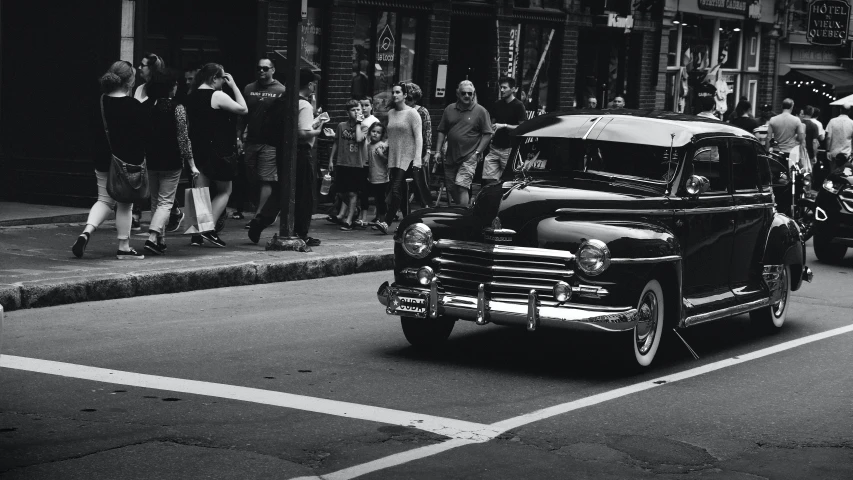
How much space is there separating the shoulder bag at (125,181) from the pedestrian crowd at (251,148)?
20mm

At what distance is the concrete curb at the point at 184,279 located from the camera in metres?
10.4

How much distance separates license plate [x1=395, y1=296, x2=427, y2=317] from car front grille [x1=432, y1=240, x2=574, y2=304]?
0.59 ft

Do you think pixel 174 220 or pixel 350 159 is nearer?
pixel 174 220

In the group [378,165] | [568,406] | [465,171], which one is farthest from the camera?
[378,165]

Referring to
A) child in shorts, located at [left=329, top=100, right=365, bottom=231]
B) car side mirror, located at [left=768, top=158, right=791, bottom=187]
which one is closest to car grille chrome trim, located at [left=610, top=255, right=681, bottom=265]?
car side mirror, located at [left=768, top=158, right=791, bottom=187]

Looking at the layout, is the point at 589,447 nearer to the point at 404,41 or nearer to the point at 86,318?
the point at 86,318

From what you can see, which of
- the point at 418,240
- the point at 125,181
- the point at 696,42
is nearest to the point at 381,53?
the point at 125,181

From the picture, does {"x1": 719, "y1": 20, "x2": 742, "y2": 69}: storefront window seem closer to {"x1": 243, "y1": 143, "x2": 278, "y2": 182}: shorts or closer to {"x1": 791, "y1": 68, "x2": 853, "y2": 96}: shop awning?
{"x1": 791, "y1": 68, "x2": 853, "y2": 96}: shop awning

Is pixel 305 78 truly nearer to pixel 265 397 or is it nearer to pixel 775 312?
pixel 775 312

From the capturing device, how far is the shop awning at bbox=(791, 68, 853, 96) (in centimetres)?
3481

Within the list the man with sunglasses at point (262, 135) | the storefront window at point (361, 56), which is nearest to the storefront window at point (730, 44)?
the storefront window at point (361, 56)

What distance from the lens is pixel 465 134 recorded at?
15.9 metres

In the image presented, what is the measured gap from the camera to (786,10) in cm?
3391

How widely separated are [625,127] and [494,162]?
19.9 feet
